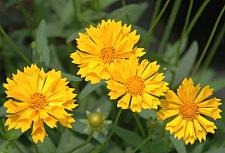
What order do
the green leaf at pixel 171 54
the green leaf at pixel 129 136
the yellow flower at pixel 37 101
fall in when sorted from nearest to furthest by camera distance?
the yellow flower at pixel 37 101, the green leaf at pixel 129 136, the green leaf at pixel 171 54

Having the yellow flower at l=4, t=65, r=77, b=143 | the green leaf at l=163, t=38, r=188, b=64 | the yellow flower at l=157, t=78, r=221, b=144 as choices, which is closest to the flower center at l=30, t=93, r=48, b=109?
the yellow flower at l=4, t=65, r=77, b=143

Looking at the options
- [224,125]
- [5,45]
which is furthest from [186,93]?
[5,45]

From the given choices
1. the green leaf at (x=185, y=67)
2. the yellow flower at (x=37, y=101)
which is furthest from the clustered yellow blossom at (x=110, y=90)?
the green leaf at (x=185, y=67)

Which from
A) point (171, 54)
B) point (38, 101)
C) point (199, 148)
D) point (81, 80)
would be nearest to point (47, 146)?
point (81, 80)

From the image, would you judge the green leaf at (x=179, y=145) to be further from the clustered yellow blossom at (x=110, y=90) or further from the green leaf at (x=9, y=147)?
the green leaf at (x=9, y=147)

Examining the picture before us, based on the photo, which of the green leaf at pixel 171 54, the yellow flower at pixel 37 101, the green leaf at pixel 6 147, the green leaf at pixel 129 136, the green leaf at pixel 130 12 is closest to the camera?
the yellow flower at pixel 37 101
